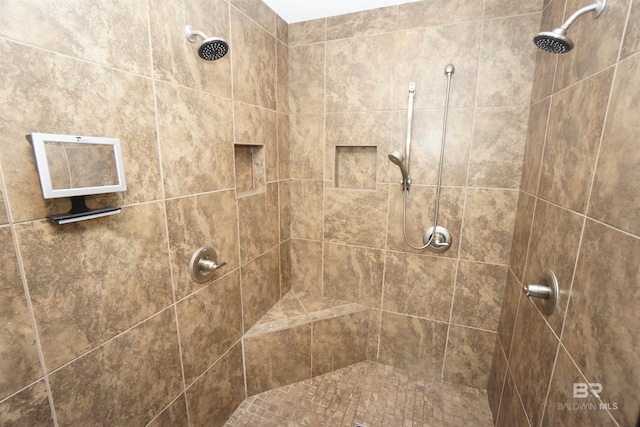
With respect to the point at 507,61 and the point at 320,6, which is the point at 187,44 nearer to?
the point at 320,6

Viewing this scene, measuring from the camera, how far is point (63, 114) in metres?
0.79

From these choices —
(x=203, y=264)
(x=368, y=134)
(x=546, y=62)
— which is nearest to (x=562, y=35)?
(x=546, y=62)

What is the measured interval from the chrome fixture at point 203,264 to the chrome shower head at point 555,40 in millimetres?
1424

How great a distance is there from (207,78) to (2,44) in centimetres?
67

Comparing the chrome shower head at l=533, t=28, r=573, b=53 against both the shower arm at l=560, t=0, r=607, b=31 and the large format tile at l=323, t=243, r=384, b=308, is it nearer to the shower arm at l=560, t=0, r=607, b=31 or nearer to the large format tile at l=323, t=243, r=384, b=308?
the shower arm at l=560, t=0, r=607, b=31

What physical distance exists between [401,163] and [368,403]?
56.7 inches

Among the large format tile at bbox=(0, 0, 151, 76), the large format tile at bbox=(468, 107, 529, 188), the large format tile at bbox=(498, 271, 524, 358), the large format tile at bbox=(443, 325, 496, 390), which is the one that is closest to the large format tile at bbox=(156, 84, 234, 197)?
the large format tile at bbox=(0, 0, 151, 76)

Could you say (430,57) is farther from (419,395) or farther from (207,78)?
(419,395)

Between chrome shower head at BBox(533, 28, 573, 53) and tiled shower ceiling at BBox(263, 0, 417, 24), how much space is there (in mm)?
952

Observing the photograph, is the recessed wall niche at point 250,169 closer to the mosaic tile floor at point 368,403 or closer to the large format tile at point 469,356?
the mosaic tile floor at point 368,403

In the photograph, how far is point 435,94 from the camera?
1.58 meters

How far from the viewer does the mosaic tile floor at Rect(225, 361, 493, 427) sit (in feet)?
5.16

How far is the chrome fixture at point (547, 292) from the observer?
1010 mm

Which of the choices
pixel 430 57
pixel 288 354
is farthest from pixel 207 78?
pixel 288 354
